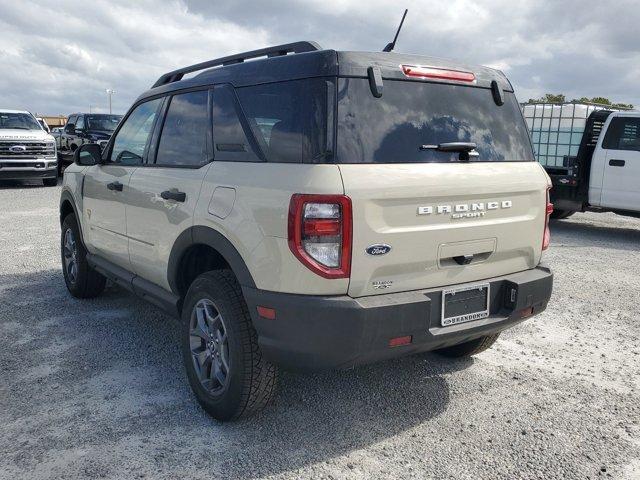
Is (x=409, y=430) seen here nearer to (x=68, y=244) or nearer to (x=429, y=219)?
(x=429, y=219)

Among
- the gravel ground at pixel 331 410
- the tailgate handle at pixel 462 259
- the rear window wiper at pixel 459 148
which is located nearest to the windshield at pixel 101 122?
the gravel ground at pixel 331 410

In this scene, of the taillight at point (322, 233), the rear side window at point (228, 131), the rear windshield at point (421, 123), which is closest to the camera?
the taillight at point (322, 233)

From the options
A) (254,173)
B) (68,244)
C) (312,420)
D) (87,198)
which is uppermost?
(254,173)

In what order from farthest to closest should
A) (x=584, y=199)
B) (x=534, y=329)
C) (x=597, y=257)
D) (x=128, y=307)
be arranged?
(x=584, y=199) → (x=597, y=257) → (x=128, y=307) → (x=534, y=329)

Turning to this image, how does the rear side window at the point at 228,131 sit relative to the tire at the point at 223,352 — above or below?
above

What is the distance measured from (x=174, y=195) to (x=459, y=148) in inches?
65.2

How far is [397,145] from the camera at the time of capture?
292cm

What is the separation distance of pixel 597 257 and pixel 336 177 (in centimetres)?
635

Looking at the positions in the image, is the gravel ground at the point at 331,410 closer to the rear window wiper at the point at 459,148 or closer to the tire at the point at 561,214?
the rear window wiper at the point at 459,148

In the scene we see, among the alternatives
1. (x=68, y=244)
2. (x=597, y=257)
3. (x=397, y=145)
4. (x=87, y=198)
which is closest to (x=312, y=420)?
(x=397, y=145)

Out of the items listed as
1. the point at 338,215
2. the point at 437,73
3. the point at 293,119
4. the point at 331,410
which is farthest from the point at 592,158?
the point at 338,215

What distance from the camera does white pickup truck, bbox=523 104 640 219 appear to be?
9367 millimetres

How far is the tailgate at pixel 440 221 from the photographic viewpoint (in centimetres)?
274

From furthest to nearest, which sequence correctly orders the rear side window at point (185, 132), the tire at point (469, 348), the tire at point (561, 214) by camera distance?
the tire at point (561, 214) → the tire at point (469, 348) → the rear side window at point (185, 132)
